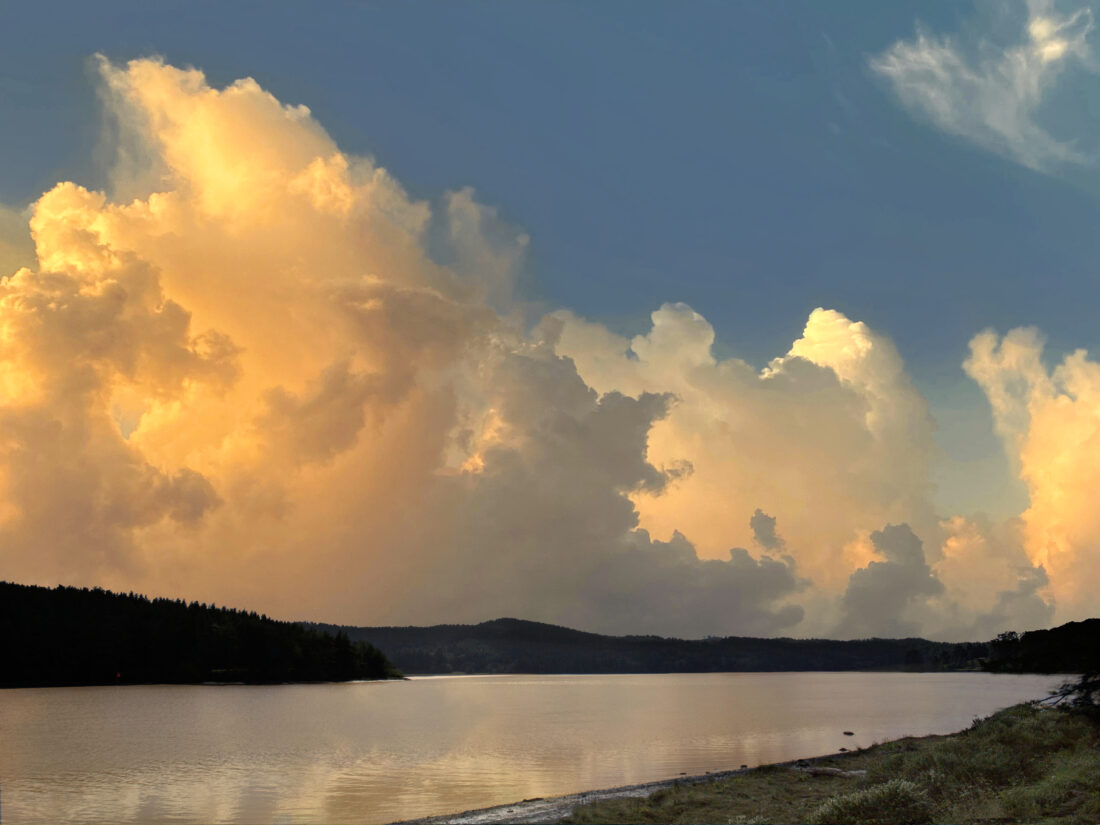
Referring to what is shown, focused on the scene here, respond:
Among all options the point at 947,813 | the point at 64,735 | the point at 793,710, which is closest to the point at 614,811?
the point at 947,813

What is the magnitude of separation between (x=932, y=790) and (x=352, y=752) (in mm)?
57546

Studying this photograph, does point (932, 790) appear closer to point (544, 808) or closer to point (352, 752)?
point (544, 808)

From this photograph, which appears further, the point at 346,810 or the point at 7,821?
the point at 346,810

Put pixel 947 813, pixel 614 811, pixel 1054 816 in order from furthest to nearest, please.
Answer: pixel 614 811
pixel 947 813
pixel 1054 816

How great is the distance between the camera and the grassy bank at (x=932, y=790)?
3322 centimetres

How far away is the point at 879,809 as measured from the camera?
110 feet

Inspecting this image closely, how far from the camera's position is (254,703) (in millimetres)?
167125

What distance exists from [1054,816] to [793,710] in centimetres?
13548

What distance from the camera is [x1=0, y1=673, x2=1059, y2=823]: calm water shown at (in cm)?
5122

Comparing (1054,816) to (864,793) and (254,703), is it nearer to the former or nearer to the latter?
(864,793)

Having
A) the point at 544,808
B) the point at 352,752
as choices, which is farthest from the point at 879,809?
the point at 352,752

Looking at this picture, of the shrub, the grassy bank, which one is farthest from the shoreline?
the shrub

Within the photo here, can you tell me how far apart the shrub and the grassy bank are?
39 mm

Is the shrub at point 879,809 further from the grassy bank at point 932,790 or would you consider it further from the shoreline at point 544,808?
the shoreline at point 544,808
